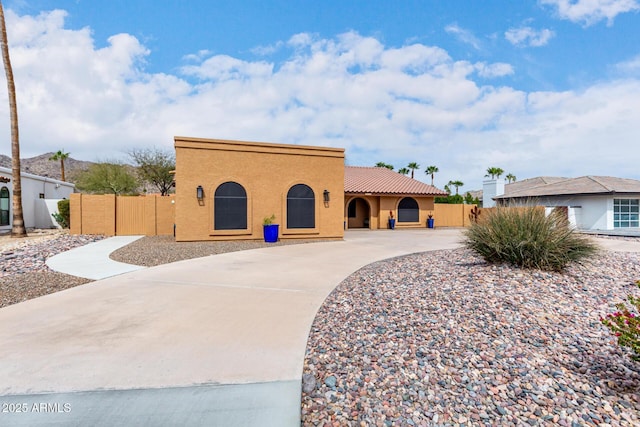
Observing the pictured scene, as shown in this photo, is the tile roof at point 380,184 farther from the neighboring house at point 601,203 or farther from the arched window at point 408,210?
the neighboring house at point 601,203

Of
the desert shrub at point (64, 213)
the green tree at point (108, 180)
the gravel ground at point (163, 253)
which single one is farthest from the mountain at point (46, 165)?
the gravel ground at point (163, 253)

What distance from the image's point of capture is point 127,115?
70.2ft

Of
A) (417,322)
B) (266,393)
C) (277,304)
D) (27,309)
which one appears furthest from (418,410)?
(27,309)

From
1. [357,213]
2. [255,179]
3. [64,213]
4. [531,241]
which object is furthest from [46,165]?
[531,241]

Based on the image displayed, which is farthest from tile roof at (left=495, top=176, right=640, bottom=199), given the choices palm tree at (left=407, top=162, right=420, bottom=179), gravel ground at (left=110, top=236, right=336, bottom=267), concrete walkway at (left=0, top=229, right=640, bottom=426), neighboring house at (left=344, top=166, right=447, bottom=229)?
palm tree at (left=407, top=162, right=420, bottom=179)

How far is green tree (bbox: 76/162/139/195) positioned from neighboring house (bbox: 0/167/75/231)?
8.17 meters

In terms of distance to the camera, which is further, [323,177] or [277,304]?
[323,177]

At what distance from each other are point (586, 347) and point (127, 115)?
81.0 feet

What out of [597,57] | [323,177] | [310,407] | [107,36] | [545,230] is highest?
[107,36]

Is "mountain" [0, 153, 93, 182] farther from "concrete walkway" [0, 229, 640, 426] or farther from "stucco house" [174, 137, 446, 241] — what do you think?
"concrete walkway" [0, 229, 640, 426]

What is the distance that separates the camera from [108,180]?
32.4m

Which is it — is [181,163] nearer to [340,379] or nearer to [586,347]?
[340,379]

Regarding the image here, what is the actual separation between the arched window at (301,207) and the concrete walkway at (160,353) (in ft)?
28.2

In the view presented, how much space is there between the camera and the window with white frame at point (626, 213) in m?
20.9
